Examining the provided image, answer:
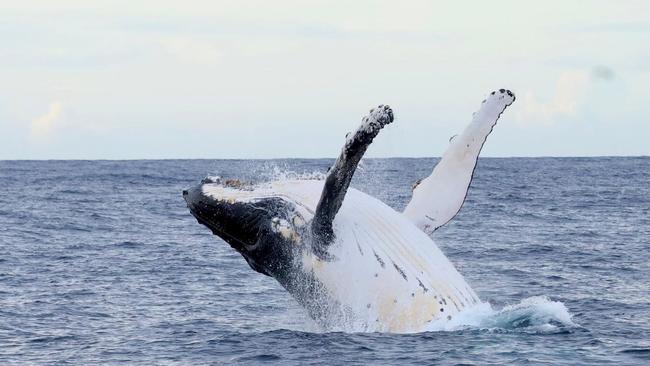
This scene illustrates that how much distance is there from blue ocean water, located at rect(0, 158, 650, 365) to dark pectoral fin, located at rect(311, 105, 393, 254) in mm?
1247

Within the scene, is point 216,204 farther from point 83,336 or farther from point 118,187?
point 118,187

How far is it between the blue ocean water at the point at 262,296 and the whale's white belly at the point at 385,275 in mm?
260

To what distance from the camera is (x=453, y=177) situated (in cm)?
1341

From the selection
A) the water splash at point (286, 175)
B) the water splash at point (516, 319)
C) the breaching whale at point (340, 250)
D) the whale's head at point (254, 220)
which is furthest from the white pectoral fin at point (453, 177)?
the whale's head at point (254, 220)

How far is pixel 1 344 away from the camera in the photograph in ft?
45.4

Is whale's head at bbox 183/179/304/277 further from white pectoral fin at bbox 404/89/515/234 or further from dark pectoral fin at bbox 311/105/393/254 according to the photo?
white pectoral fin at bbox 404/89/515/234

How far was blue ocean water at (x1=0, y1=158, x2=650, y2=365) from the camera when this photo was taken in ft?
39.8

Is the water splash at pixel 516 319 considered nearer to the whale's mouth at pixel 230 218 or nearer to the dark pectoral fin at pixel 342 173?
the dark pectoral fin at pixel 342 173

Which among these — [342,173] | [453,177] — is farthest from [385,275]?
[453,177]

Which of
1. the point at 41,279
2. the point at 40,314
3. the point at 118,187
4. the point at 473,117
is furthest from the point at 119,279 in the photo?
the point at 118,187

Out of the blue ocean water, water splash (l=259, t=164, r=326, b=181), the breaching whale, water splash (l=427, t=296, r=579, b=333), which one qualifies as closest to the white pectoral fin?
the breaching whale

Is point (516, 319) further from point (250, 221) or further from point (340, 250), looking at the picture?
point (250, 221)

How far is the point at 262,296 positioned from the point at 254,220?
5.47 m

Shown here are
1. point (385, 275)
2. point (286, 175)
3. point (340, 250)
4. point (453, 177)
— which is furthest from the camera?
point (453, 177)
